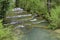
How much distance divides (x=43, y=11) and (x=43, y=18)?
0.81 meters

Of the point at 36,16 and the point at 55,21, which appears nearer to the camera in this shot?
the point at 55,21

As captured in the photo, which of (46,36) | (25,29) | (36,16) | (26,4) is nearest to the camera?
(46,36)

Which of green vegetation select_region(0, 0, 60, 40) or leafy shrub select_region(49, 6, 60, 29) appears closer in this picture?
green vegetation select_region(0, 0, 60, 40)

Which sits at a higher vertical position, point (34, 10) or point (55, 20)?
point (55, 20)

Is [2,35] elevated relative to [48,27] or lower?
elevated

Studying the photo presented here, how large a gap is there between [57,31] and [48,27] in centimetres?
138

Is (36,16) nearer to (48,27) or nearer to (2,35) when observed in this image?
(48,27)

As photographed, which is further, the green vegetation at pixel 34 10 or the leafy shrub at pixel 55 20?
the leafy shrub at pixel 55 20

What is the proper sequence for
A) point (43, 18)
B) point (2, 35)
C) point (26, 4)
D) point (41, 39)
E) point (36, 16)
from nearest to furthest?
1. point (2, 35)
2. point (41, 39)
3. point (43, 18)
4. point (36, 16)
5. point (26, 4)

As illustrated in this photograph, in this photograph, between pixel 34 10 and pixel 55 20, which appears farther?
pixel 34 10

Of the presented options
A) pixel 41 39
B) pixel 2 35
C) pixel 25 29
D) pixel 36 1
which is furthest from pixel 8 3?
pixel 36 1

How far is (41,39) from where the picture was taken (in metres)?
11.3

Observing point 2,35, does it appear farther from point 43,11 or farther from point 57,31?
point 43,11

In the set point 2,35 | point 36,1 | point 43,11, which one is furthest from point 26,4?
point 2,35
